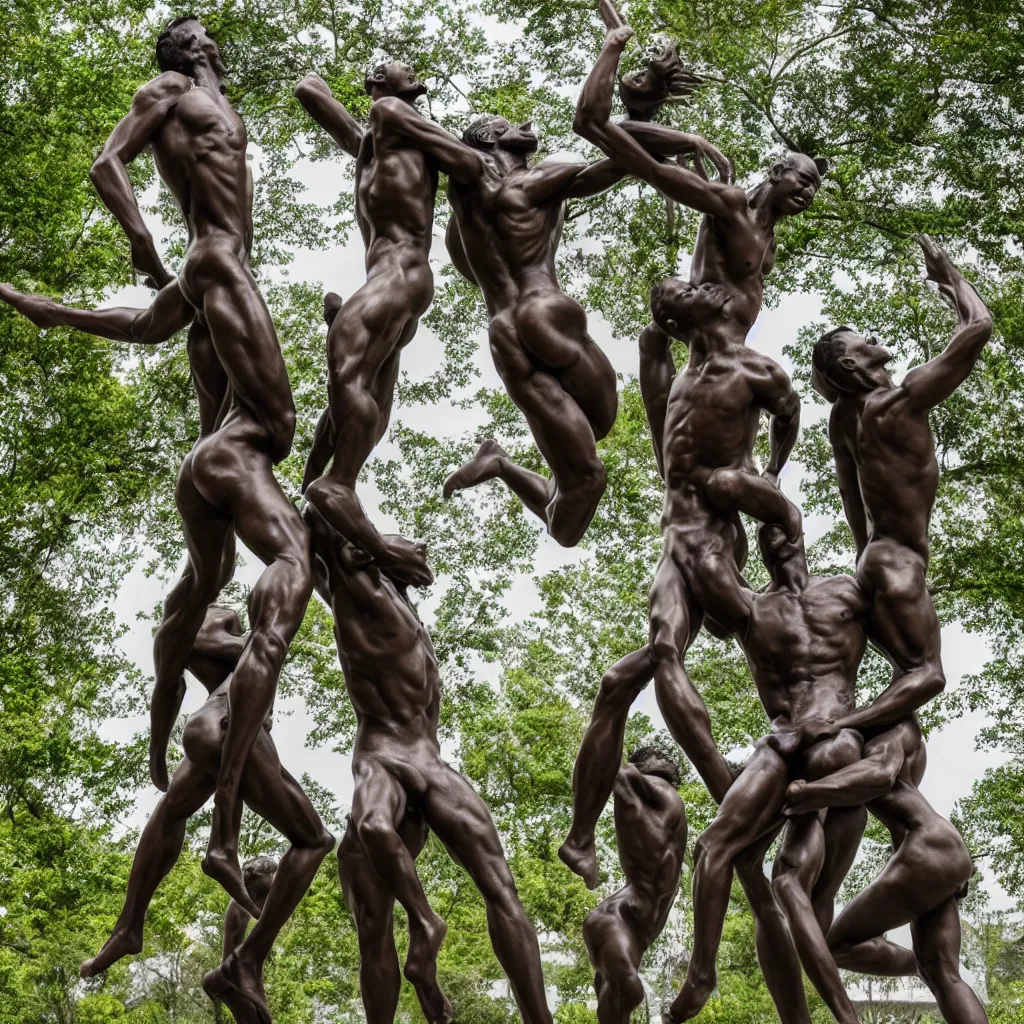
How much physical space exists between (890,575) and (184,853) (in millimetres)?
9863

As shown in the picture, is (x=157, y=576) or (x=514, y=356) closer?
(x=514, y=356)

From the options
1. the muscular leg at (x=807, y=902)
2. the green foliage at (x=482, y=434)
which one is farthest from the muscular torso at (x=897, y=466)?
the green foliage at (x=482, y=434)

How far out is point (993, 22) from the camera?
1571cm

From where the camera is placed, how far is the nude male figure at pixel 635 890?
728 centimetres

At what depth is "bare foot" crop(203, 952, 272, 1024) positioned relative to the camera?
7.22m

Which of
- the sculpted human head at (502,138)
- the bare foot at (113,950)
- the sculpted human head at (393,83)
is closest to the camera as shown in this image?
the bare foot at (113,950)

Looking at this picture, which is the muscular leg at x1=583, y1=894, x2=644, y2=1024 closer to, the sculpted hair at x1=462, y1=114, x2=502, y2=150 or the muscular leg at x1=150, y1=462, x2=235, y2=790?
Result: the muscular leg at x1=150, y1=462, x2=235, y2=790

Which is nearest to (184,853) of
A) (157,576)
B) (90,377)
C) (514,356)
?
(157,576)

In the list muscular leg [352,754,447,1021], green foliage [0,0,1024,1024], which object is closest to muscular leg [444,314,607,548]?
muscular leg [352,754,447,1021]

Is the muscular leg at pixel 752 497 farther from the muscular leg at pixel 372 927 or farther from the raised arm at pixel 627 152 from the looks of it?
the muscular leg at pixel 372 927

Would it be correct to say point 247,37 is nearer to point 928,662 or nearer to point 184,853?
point 184,853

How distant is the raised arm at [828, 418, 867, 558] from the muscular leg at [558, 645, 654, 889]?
1.23 metres

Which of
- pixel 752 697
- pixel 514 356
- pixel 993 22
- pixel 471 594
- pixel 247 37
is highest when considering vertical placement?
pixel 247 37

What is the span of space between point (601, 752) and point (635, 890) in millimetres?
618
